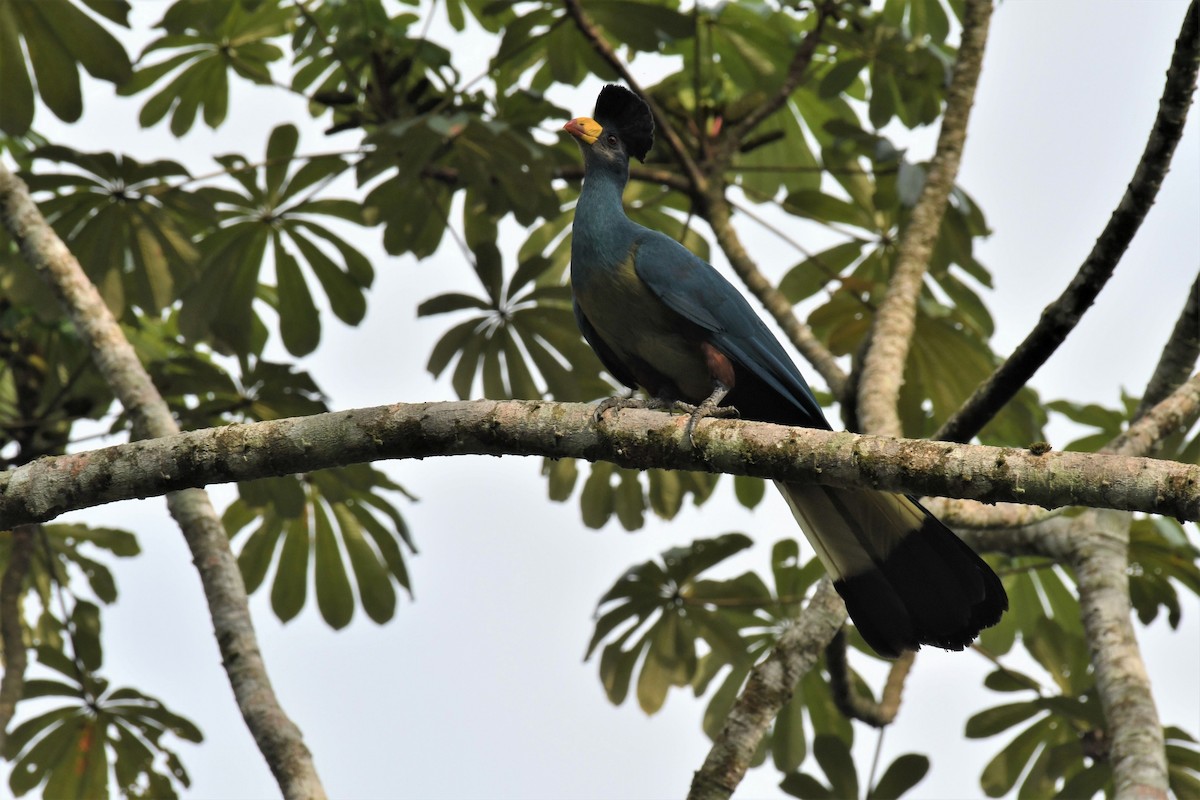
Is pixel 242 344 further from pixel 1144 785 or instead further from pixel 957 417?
pixel 1144 785

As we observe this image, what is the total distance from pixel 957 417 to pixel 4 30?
4.00 meters

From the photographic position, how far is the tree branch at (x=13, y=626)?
15.2ft

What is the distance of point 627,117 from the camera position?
14.2ft

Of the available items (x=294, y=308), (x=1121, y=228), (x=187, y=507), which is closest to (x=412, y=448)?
(x=187, y=507)

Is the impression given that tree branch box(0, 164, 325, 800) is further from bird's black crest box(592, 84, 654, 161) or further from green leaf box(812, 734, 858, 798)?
green leaf box(812, 734, 858, 798)

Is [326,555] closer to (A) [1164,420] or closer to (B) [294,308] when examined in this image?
(B) [294,308]

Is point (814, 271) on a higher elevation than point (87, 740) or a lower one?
higher

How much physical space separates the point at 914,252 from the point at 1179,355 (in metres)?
1.08

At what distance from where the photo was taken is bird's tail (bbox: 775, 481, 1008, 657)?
326cm

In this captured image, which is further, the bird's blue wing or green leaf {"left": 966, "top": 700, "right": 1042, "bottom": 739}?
green leaf {"left": 966, "top": 700, "right": 1042, "bottom": 739}

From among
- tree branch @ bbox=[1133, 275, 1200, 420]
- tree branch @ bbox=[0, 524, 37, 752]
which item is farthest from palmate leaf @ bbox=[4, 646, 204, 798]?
tree branch @ bbox=[1133, 275, 1200, 420]

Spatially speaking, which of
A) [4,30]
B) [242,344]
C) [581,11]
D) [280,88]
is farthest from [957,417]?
[4,30]

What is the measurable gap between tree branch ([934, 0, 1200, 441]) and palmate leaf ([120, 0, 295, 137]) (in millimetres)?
3932

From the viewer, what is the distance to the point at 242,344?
17.1 feet
